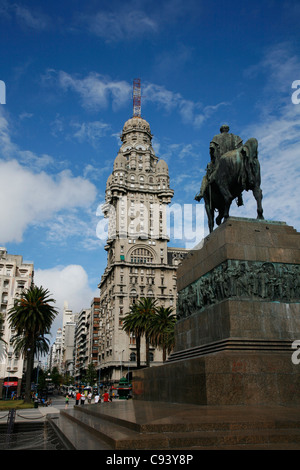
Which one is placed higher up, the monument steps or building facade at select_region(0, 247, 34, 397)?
building facade at select_region(0, 247, 34, 397)

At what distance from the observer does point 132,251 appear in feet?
295

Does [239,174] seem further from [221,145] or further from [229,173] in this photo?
[221,145]

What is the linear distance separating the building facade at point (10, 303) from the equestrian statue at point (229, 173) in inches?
2107

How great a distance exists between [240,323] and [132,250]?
256 feet

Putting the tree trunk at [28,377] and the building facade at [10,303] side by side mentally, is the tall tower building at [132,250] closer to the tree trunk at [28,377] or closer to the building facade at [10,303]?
the building facade at [10,303]

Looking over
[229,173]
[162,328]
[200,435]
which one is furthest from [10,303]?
[200,435]

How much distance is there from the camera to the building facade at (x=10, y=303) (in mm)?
70769

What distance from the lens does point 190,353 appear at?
46.9 feet

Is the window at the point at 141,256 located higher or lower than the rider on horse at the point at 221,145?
higher

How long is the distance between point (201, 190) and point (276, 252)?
17.2 feet

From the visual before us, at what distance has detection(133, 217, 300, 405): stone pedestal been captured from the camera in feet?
35.9

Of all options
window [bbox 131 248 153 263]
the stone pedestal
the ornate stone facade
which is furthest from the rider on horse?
window [bbox 131 248 153 263]

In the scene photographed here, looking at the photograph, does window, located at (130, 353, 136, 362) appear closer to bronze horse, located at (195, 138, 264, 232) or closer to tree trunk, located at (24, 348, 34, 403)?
tree trunk, located at (24, 348, 34, 403)

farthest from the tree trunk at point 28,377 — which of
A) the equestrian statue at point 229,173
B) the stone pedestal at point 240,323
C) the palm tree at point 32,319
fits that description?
the equestrian statue at point 229,173
